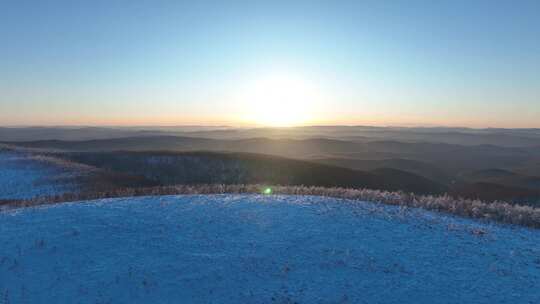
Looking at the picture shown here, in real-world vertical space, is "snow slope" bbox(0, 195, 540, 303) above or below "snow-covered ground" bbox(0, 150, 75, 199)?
above

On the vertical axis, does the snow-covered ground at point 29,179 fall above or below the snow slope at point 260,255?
below

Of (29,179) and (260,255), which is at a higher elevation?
(260,255)

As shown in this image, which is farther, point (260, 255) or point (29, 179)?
point (29, 179)

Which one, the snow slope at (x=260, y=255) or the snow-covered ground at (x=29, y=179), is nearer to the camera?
the snow slope at (x=260, y=255)
